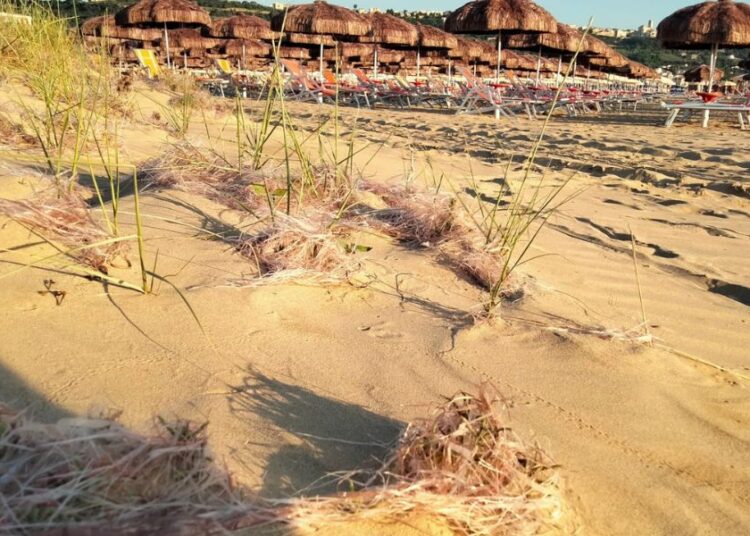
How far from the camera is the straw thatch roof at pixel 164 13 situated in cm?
1419

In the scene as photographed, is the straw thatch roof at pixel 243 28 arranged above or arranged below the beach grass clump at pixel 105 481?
above

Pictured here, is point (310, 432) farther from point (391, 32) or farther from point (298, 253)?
point (391, 32)

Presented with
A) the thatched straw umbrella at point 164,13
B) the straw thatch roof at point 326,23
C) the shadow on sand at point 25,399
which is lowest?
the shadow on sand at point 25,399

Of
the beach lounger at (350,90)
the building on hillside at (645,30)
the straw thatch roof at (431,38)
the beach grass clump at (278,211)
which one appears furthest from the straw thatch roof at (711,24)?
the building on hillside at (645,30)

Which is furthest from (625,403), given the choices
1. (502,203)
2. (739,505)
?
(502,203)

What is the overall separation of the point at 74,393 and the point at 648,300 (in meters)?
1.97

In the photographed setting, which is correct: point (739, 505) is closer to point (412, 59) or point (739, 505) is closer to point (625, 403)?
point (625, 403)

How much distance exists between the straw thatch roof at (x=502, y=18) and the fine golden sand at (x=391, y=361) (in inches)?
439

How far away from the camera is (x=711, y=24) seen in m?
11.5

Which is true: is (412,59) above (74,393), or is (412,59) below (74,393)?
above

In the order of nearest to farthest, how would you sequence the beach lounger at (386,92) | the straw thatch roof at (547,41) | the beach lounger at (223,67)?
1. the beach lounger at (386,92)
2. the beach lounger at (223,67)
3. the straw thatch roof at (547,41)

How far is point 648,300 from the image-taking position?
2.27 meters

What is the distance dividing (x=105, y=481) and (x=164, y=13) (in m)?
15.5

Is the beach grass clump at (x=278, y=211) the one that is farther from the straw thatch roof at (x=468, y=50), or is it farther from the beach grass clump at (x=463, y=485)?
the straw thatch roof at (x=468, y=50)
